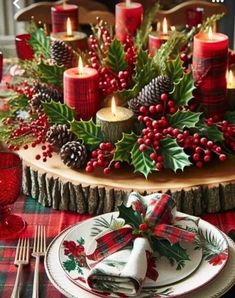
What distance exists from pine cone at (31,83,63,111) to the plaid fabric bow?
0.40 meters

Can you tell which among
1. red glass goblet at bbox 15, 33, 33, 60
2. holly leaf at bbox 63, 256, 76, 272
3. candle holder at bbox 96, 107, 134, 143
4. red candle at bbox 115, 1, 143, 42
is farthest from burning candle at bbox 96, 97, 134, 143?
red glass goblet at bbox 15, 33, 33, 60

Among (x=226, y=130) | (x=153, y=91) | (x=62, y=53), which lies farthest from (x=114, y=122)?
(x=62, y=53)

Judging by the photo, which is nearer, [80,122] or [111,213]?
[111,213]

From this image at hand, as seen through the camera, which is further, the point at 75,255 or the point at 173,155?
the point at 173,155

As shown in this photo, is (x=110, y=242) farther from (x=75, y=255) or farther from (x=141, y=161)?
(x=141, y=161)

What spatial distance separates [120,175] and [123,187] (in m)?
0.05

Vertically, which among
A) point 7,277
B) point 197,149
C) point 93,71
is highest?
point 93,71

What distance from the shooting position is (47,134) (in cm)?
129

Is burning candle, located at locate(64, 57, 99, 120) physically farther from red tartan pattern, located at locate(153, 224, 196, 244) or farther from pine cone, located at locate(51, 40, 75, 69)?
red tartan pattern, located at locate(153, 224, 196, 244)

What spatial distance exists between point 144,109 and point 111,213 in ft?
0.78

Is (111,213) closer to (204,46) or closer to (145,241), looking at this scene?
(145,241)

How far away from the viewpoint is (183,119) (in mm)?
1241

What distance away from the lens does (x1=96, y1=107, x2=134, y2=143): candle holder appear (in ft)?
4.03

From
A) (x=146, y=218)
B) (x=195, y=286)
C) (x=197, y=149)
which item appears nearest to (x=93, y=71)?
(x=197, y=149)
